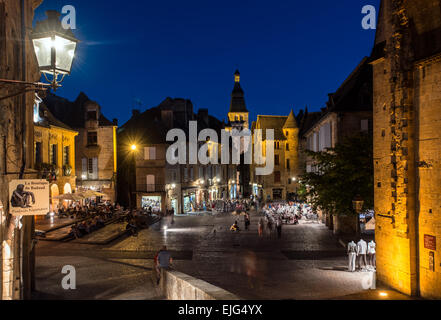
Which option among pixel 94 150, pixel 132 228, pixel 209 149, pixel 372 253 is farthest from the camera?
pixel 209 149

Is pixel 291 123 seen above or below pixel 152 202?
above

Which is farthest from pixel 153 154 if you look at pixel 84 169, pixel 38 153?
pixel 38 153

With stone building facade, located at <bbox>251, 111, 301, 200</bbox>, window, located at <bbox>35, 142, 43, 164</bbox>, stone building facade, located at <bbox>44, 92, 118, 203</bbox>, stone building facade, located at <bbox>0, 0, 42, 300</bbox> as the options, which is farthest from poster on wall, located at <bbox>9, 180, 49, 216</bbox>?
stone building facade, located at <bbox>251, 111, 301, 200</bbox>

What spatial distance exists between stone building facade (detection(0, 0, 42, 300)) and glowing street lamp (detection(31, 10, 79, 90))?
1302mm

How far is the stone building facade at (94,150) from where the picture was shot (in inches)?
1451

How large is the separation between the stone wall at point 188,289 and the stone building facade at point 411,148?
704 cm

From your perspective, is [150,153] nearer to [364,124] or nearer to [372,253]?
[364,124]

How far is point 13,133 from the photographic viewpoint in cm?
855

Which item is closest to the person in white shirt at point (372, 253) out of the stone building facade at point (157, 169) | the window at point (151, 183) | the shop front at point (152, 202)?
the stone building facade at point (157, 169)

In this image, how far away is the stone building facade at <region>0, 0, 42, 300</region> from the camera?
7.56 meters

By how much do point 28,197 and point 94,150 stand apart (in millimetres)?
30726

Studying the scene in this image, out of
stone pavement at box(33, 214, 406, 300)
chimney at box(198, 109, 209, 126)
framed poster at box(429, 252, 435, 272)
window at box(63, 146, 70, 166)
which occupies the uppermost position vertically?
chimney at box(198, 109, 209, 126)

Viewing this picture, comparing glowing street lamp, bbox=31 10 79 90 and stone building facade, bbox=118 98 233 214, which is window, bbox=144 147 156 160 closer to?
stone building facade, bbox=118 98 233 214
